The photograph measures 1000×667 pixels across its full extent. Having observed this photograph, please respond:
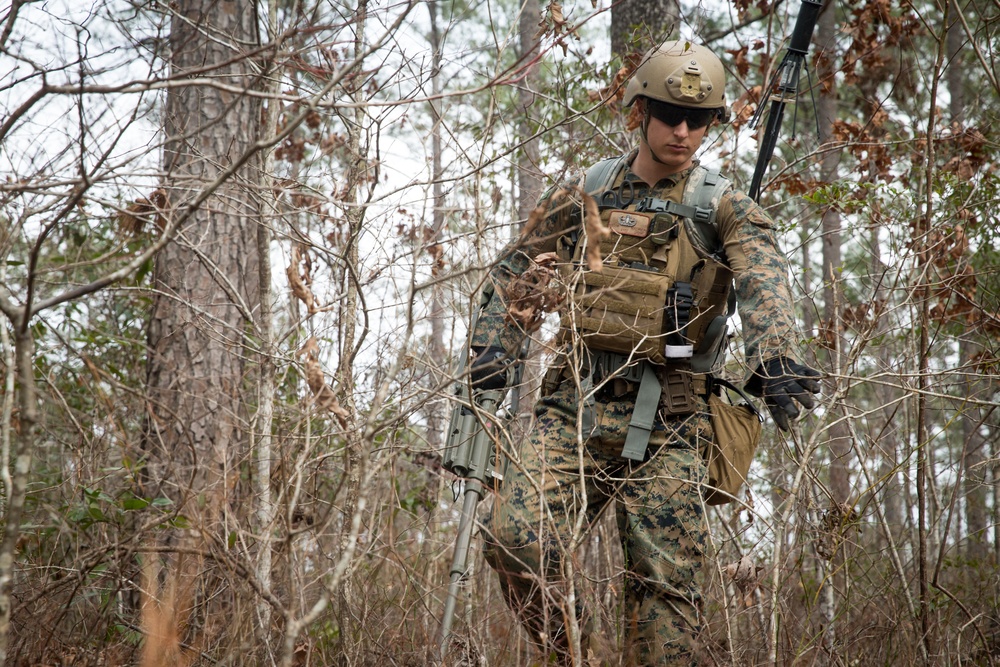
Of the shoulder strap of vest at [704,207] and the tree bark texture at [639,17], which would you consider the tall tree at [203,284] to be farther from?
the tree bark texture at [639,17]

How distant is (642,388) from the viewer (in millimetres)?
3477

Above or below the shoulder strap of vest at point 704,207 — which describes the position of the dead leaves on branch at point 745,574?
below

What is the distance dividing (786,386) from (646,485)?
66 cm

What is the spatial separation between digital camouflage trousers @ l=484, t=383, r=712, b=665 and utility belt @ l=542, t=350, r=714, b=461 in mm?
49

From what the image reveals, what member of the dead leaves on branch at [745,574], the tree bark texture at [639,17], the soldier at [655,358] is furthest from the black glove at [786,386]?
the tree bark texture at [639,17]

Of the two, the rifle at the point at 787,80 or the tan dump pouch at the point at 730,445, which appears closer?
the tan dump pouch at the point at 730,445

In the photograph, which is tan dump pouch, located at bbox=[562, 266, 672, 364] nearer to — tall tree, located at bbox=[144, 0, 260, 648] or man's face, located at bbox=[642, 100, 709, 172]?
man's face, located at bbox=[642, 100, 709, 172]

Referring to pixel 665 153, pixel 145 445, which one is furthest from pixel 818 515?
pixel 145 445

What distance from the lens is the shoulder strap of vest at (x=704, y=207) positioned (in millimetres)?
3518

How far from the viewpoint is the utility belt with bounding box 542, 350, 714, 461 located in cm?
340

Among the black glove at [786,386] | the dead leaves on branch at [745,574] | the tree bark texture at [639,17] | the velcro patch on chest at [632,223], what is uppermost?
the tree bark texture at [639,17]

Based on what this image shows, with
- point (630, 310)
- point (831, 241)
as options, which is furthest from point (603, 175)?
point (831, 241)

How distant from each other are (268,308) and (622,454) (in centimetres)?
163

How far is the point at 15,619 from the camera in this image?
120 inches
